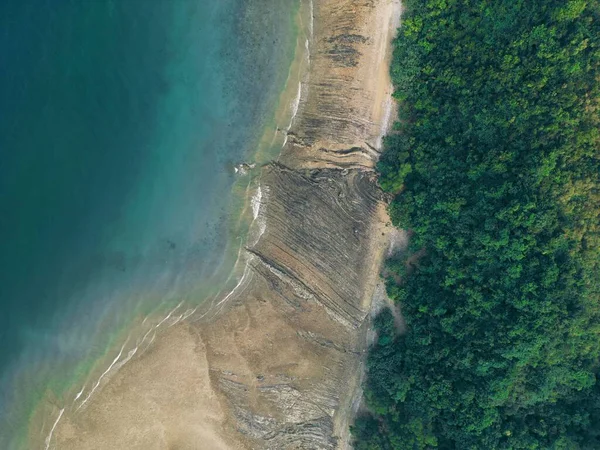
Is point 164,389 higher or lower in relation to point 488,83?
lower

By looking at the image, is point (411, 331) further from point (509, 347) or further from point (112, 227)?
point (112, 227)

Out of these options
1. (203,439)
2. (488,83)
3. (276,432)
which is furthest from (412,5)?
(203,439)

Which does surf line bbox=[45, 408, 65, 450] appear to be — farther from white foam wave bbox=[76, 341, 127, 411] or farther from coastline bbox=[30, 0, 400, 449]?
white foam wave bbox=[76, 341, 127, 411]

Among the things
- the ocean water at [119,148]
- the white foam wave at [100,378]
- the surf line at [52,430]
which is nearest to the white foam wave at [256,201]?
the ocean water at [119,148]

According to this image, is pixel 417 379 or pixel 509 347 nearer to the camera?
pixel 509 347

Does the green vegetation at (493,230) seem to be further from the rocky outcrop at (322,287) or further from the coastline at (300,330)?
the coastline at (300,330)

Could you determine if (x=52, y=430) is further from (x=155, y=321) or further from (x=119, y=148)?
(x=119, y=148)

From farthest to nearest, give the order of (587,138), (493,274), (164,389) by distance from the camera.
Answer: (164,389) → (493,274) → (587,138)
